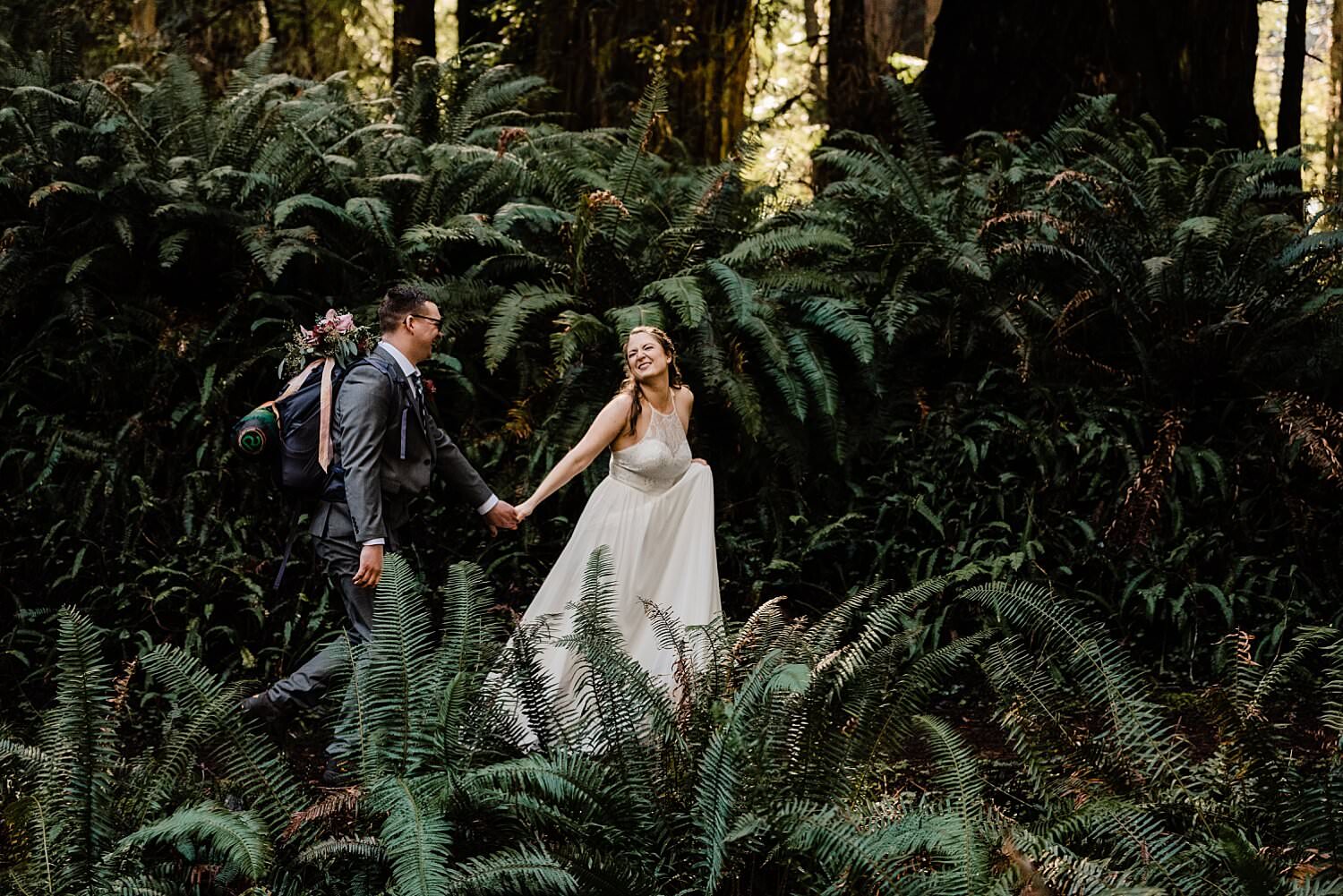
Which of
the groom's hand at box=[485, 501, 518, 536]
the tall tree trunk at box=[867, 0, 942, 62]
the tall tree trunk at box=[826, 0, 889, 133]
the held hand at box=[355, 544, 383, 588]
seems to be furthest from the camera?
the tall tree trunk at box=[867, 0, 942, 62]

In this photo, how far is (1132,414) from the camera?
6.81 metres

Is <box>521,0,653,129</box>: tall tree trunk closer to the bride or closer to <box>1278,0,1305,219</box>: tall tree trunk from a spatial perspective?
<box>1278,0,1305,219</box>: tall tree trunk

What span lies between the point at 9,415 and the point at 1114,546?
610 centimetres

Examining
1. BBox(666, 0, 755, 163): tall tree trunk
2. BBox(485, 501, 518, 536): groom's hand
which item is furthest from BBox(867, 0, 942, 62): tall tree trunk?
BBox(485, 501, 518, 536): groom's hand

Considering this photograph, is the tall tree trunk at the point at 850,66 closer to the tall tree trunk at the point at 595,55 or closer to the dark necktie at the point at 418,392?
the tall tree trunk at the point at 595,55

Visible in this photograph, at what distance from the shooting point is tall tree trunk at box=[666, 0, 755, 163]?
10656mm

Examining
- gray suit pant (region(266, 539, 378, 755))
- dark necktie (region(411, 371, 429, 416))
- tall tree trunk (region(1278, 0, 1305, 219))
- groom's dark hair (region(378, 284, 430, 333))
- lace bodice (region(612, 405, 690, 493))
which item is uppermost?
tall tree trunk (region(1278, 0, 1305, 219))

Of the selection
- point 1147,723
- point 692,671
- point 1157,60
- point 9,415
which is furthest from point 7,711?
point 1157,60

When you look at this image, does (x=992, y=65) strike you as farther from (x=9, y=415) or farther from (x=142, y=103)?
(x=9, y=415)

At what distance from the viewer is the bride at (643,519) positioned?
17.6ft

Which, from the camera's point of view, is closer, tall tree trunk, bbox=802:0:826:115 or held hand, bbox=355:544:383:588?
held hand, bbox=355:544:383:588

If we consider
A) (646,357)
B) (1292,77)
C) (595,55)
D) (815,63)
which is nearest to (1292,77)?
(1292,77)

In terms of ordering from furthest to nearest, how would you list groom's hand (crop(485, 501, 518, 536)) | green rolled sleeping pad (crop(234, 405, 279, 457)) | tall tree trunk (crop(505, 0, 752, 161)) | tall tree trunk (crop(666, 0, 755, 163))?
tall tree trunk (crop(666, 0, 755, 163)) → tall tree trunk (crop(505, 0, 752, 161)) → groom's hand (crop(485, 501, 518, 536)) → green rolled sleeping pad (crop(234, 405, 279, 457))

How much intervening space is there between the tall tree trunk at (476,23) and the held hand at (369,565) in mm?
7560
